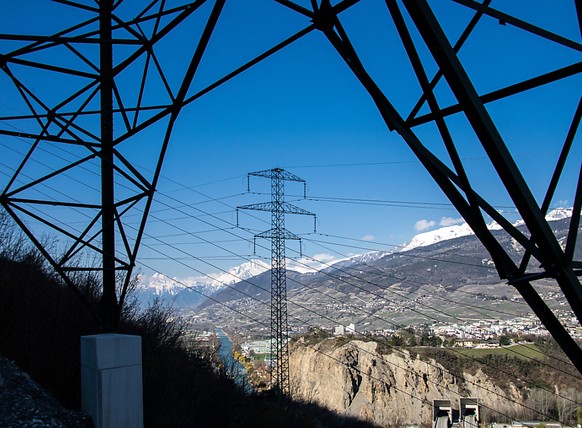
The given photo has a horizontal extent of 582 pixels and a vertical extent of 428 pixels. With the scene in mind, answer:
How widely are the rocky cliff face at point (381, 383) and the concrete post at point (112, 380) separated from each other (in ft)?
216

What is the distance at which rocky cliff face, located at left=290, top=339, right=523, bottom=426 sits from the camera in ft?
240

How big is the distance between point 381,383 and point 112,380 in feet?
245

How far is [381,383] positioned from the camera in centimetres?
7662

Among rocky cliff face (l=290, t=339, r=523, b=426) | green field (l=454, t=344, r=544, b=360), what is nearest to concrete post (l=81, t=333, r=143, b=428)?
rocky cliff face (l=290, t=339, r=523, b=426)

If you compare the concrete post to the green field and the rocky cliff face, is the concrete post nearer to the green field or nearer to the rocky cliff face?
the rocky cliff face

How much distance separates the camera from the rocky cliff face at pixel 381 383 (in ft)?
240

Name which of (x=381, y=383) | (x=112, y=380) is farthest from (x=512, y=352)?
(x=112, y=380)

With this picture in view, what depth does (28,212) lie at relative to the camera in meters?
8.27

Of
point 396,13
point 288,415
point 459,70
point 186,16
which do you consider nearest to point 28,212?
point 186,16

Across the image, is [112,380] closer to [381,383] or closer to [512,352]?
[381,383]

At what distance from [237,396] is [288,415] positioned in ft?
13.6

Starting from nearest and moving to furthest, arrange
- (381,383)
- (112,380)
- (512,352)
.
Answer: (112,380) < (381,383) < (512,352)

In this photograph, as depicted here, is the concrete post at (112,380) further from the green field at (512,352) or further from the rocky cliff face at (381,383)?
the green field at (512,352)

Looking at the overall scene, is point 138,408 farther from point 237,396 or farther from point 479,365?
point 479,365
